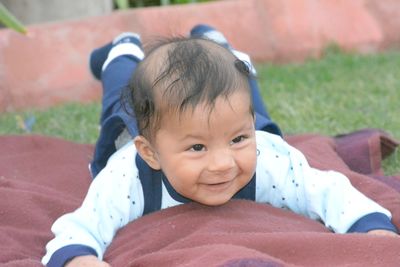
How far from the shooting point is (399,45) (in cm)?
555

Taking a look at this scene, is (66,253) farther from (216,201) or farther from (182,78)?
(182,78)

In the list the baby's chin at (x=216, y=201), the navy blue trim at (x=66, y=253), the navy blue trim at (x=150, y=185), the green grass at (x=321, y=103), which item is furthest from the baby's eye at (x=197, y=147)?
the green grass at (x=321, y=103)

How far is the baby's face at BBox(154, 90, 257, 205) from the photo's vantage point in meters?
2.13

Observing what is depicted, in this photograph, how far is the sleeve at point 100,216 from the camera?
7.38ft

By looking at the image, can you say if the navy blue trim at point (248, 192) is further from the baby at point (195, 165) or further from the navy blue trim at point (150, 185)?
the navy blue trim at point (150, 185)

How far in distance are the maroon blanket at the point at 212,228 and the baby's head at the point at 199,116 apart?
0.10m

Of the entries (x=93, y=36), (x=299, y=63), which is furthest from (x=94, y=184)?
(x=299, y=63)

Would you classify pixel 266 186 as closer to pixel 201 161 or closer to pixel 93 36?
pixel 201 161

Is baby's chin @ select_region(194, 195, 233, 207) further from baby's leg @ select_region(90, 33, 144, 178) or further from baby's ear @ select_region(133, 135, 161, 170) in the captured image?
baby's leg @ select_region(90, 33, 144, 178)

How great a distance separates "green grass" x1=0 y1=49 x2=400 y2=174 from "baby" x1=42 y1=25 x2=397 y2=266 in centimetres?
92

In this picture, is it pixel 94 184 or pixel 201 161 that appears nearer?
pixel 201 161

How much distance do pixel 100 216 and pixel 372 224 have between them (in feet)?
2.37

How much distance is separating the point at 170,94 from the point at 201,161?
0.18m

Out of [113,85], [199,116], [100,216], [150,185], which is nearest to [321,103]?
[113,85]
